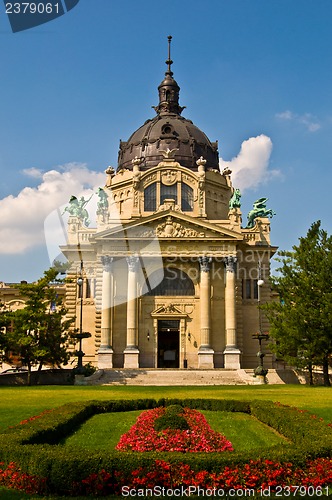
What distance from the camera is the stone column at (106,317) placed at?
183 ft

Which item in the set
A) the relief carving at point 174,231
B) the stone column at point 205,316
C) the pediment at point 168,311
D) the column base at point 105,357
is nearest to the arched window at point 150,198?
the relief carving at point 174,231

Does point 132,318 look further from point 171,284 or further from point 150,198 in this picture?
point 150,198

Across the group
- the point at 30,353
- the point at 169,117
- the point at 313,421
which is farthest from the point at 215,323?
the point at 313,421

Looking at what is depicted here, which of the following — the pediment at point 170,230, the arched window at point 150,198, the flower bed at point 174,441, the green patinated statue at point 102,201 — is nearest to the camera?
the flower bed at point 174,441

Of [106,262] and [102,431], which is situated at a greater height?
[106,262]

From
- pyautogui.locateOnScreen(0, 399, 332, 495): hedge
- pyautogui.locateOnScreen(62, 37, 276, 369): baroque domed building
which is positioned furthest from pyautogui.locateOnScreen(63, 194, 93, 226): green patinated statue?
pyautogui.locateOnScreen(0, 399, 332, 495): hedge

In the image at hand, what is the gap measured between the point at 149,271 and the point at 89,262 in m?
8.04

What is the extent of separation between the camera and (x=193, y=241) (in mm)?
57906

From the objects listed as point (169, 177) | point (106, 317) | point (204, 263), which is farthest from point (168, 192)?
point (106, 317)

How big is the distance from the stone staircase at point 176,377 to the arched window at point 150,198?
2053 centimetres

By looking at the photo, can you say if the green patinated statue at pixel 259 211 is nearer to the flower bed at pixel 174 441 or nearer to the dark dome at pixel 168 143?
the dark dome at pixel 168 143

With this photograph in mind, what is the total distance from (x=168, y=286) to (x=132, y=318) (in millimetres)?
5262

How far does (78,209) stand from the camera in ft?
214

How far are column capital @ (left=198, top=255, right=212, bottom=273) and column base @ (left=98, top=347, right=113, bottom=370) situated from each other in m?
12.1
